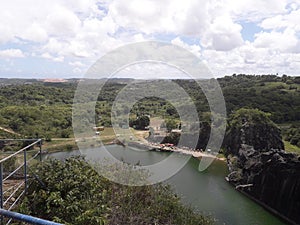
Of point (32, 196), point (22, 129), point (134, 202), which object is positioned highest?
point (32, 196)

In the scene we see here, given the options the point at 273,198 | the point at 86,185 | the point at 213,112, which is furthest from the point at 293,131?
the point at 86,185

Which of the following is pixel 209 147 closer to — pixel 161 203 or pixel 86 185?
pixel 161 203

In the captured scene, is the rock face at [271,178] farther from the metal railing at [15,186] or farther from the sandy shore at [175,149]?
the metal railing at [15,186]

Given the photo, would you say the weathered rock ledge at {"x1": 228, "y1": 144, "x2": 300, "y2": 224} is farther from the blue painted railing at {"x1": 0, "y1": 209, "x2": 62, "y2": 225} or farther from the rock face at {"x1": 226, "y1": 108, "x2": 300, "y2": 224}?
the blue painted railing at {"x1": 0, "y1": 209, "x2": 62, "y2": 225}

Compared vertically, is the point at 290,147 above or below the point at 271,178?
below

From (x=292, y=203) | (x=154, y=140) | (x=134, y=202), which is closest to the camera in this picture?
(x=134, y=202)

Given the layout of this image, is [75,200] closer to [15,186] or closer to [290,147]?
[15,186]

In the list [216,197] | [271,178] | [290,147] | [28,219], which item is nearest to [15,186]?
[28,219]

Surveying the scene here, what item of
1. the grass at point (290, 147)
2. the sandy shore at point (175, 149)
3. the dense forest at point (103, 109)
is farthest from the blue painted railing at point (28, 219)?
the grass at point (290, 147)

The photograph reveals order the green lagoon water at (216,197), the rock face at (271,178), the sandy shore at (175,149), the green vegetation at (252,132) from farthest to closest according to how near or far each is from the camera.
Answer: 1. the green vegetation at (252,132)
2. the sandy shore at (175,149)
3. the rock face at (271,178)
4. the green lagoon water at (216,197)

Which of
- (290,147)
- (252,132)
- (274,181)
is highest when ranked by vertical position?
(252,132)

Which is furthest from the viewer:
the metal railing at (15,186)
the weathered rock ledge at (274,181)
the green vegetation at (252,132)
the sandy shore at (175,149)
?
the green vegetation at (252,132)
